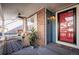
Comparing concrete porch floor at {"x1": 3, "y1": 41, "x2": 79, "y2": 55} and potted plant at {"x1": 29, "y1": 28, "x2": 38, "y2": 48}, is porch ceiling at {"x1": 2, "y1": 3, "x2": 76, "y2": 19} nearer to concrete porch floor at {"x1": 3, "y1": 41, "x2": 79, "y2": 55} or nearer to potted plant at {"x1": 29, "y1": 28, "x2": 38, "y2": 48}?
potted plant at {"x1": 29, "y1": 28, "x2": 38, "y2": 48}

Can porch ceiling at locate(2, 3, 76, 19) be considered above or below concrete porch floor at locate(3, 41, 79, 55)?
above

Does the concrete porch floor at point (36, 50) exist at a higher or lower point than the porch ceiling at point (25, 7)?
lower

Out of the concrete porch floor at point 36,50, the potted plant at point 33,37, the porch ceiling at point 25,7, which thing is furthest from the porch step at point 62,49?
the porch ceiling at point 25,7

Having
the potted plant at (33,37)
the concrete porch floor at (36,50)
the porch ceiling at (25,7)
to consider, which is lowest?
the concrete porch floor at (36,50)

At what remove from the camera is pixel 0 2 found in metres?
2.21

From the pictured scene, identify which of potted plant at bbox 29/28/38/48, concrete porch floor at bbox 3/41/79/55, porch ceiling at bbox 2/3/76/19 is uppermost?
porch ceiling at bbox 2/3/76/19

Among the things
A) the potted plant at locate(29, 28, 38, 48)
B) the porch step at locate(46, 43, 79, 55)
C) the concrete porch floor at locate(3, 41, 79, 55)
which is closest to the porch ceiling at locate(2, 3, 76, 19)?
the potted plant at locate(29, 28, 38, 48)

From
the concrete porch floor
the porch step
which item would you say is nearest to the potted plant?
the concrete porch floor

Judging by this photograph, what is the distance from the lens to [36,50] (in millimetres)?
2395

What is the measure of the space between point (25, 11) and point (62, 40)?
0.91 meters

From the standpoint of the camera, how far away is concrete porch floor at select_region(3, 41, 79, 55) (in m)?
2.34

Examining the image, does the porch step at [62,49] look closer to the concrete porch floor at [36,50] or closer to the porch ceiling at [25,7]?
the concrete porch floor at [36,50]

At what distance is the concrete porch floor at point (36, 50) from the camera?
2.34 meters

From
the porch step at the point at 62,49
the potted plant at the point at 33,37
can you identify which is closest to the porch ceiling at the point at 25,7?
the potted plant at the point at 33,37
